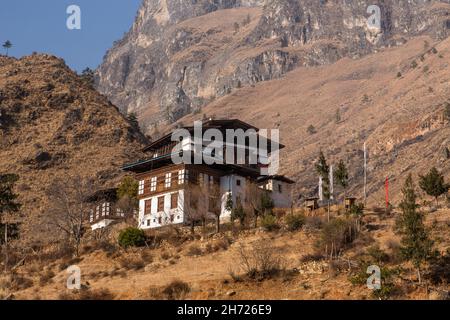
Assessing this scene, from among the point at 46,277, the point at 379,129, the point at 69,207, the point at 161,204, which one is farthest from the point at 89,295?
the point at 379,129

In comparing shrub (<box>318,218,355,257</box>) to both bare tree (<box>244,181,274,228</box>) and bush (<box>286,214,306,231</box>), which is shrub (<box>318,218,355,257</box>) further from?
bare tree (<box>244,181,274,228</box>)

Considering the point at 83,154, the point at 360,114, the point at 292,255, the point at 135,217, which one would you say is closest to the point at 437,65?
the point at 360,114

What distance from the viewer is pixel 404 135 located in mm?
129750

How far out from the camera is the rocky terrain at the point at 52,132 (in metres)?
109

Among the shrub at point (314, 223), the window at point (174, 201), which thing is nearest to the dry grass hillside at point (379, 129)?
the window at point (174, 201)

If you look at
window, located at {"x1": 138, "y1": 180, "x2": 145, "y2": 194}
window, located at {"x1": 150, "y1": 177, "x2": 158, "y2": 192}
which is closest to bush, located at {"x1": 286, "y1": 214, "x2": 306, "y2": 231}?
window, located at {"x1": 150, "y1": 177, "x2": 158, "y2": 192}

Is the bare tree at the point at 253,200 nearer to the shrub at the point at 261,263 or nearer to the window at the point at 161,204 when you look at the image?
the window at the point at 161,204

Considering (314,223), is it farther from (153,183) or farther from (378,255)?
(153,183)

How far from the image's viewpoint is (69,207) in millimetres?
77500

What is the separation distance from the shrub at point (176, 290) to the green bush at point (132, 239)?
14.8 meters

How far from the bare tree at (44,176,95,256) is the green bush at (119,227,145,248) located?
3.87 meters

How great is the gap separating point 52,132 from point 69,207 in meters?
49.3
